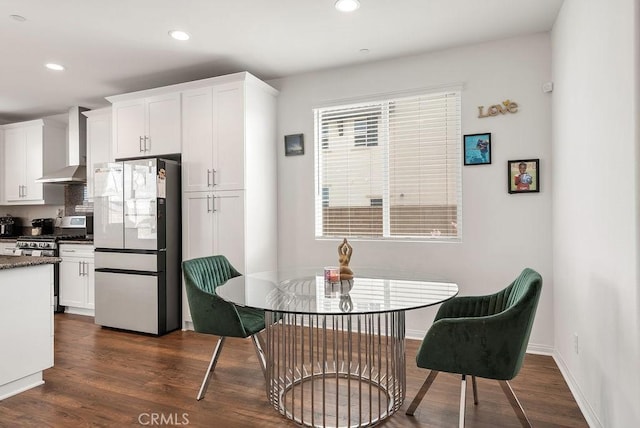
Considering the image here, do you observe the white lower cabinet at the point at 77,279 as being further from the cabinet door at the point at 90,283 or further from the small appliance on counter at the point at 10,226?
the small appliance on counter at the point at 10,226

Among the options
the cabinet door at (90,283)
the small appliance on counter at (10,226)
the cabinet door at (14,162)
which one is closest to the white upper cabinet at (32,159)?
the cabinet door at (14,162)

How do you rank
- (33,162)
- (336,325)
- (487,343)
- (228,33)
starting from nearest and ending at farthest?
(487,343)
(336,325)
(228,33)
(33,162)

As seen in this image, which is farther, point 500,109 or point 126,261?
point 126,261

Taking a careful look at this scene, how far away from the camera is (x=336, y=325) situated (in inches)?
81.5

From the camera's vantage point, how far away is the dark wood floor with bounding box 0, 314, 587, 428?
2156 mm

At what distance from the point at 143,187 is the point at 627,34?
3.70 metres

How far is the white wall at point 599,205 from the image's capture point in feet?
5.11

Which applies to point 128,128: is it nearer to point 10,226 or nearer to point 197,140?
point 197,140

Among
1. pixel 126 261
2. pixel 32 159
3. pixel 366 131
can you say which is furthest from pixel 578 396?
pixel 32 159

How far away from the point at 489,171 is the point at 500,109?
1.71ft

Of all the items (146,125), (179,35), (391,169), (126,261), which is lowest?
(126,261)

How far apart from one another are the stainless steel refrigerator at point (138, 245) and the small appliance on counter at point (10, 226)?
2.79 m

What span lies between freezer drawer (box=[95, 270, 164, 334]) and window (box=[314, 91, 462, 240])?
174cm

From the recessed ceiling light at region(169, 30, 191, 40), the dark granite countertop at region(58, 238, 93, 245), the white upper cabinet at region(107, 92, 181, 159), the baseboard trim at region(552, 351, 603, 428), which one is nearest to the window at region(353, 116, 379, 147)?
the recessed ceiling light at region(169, 30, 191, 40)
